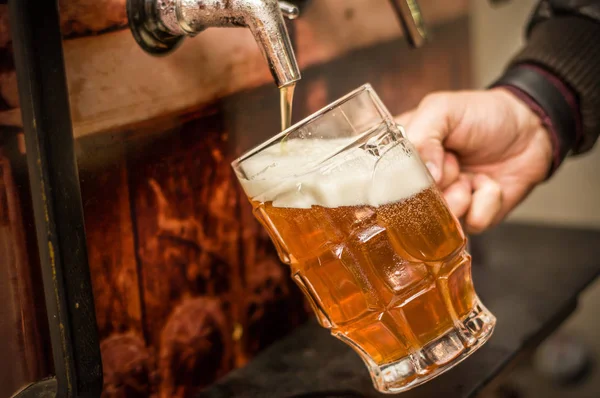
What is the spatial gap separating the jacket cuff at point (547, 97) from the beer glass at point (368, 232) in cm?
48

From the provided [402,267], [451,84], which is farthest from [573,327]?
[402,267]

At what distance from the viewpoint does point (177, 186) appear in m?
0.92

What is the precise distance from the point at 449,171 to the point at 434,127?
0.09 m

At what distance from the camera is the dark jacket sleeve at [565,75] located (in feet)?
3.71

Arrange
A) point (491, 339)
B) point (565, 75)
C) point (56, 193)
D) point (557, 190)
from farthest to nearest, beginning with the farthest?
point (557, 190)
point (565, 75)
point (491, 339)
point (56, 193)

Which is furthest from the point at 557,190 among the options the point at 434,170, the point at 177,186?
the point at 177,186

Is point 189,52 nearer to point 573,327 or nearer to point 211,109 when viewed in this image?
point 211,109

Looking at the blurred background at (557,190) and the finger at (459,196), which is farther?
the blurred background at (557,190)

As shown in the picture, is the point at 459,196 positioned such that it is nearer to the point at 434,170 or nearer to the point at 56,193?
the point at 434,170

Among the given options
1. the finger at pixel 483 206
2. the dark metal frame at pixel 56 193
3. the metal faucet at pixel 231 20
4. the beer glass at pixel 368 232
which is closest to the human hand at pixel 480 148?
the finger at pixel 483 206

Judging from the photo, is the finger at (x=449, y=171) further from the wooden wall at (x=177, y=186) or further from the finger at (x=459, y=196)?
the wooden wall at (x=177, y=186)

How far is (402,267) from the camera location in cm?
71

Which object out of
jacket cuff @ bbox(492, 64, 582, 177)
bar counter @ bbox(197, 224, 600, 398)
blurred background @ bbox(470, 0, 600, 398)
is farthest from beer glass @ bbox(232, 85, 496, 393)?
blurred background @ bbox(470, 0, 600, 398)

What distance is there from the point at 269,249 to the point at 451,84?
0.84m
